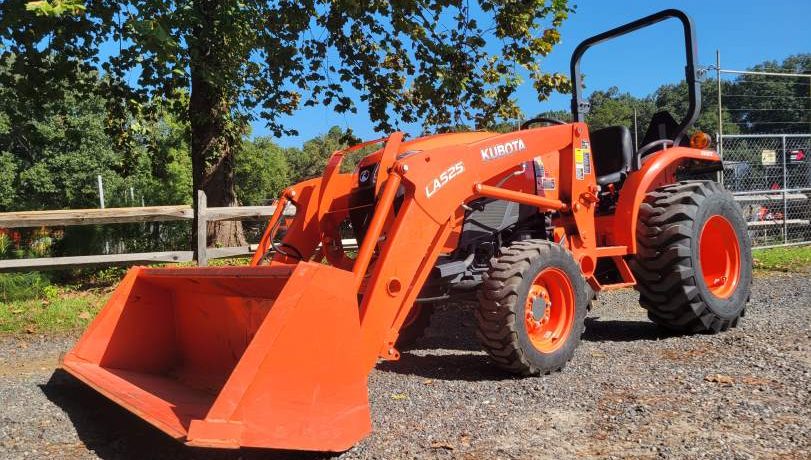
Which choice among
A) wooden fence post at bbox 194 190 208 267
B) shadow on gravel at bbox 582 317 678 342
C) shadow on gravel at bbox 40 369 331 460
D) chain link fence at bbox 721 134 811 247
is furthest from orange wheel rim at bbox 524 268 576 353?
chain link fence at bbox 721 134 811 247

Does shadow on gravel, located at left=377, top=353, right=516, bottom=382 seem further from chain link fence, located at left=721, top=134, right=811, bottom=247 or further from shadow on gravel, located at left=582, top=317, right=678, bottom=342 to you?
chain link fence, located at left=721, top=134, right=811, bottom=247

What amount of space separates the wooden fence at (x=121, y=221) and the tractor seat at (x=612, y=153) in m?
5.75

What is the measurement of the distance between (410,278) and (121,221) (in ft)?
24.3

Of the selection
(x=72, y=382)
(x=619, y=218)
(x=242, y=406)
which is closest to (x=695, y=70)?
(x=619, y=218)

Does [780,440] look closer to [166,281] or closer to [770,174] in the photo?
[166,281]

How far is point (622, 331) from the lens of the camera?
621cm

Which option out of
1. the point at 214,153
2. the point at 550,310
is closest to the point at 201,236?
the point at 214,153

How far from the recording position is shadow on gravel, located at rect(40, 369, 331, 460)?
10.4 feet

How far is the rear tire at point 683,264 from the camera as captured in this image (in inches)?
208

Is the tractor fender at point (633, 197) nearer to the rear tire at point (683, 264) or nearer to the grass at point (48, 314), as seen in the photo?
the rear tire at point (683, 264)

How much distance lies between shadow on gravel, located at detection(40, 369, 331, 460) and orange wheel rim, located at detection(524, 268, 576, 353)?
191cm

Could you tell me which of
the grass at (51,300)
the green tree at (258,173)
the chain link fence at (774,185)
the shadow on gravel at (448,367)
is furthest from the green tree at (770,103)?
the green tree at (258,173)

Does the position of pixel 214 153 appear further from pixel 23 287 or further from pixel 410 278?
pixel 410 278

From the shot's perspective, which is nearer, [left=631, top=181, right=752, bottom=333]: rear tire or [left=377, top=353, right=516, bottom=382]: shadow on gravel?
[left=377, top=353, right=516, bottom=382]: shadow on gravel
